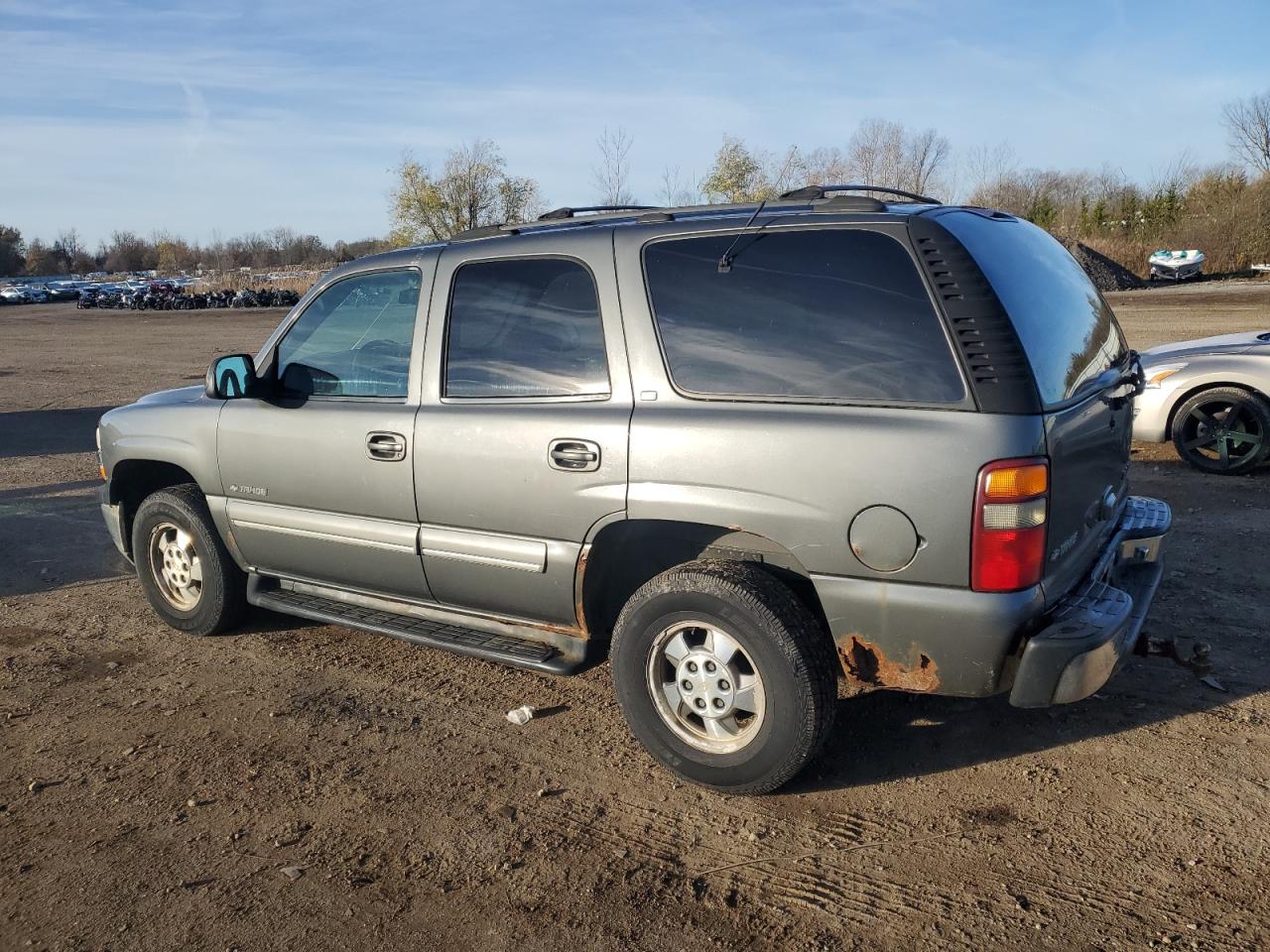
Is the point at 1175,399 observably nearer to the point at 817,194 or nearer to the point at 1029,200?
the point at 817,194

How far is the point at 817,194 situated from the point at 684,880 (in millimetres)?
2545

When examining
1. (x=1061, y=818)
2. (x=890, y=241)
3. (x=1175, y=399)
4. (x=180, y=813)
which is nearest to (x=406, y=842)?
(x=180, y=813)

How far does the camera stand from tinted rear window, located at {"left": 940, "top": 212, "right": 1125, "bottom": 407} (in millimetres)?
3309

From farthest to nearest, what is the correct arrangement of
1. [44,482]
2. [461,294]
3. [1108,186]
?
[1108,186]
[44,482]
[461,294]

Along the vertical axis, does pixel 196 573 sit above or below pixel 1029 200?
below

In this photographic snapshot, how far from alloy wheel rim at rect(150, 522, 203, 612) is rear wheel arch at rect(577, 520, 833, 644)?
2393mm

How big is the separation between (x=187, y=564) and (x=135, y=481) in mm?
639

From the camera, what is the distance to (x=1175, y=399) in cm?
815

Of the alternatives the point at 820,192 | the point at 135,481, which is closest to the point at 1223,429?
the point at 820,192

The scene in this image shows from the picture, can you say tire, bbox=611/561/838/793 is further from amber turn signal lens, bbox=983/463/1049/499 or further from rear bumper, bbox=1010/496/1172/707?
amber turn signal lens, bbox=983/463/1049/499

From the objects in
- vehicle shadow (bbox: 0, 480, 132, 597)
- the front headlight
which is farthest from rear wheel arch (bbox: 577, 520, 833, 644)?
the front headlight

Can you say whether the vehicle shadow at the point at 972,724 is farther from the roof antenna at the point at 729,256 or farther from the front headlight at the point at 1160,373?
the front headlight at the point at 1160,373

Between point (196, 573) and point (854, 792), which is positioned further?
point (196, 573)

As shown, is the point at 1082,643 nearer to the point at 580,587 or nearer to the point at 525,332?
the point at 580,587
